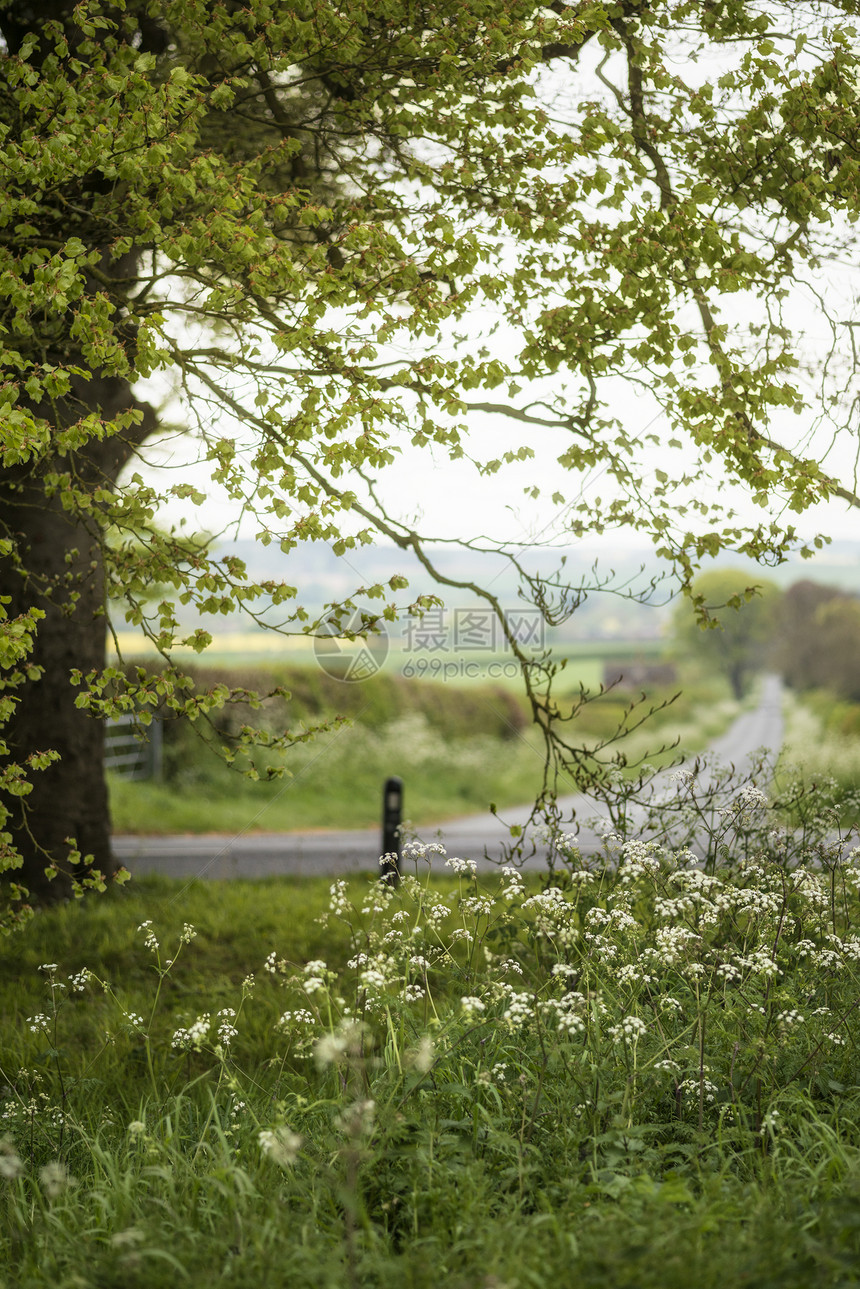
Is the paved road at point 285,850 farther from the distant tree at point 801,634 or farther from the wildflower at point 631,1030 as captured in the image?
the distant tree at point 801,634

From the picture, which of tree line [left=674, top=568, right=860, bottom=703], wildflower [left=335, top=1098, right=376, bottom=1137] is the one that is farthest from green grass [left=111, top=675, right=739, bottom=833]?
wildflower [left=335, top=1098, right=376, bottom=1137]

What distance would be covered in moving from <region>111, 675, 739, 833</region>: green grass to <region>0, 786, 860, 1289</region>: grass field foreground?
10.7m

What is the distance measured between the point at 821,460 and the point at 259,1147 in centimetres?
565

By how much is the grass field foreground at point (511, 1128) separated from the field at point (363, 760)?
35.6ft

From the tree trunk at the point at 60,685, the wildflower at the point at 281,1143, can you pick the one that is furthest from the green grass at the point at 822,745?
the tree trunk at the point at 60,685

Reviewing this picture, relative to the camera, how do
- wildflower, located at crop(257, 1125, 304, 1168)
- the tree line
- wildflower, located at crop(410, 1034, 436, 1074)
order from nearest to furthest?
wildflower, located at crop(257, 1125, 304, 1168) → wildflower, located at crop(410, 1034, 436, 1074) → the tree line

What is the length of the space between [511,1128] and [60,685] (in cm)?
622

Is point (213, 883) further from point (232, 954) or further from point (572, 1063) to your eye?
point (572, 1063)

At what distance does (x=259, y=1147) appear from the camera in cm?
429

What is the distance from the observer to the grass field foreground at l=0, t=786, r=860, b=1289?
309 centimetres

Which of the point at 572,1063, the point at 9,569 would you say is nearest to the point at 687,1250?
the point at 572,1063

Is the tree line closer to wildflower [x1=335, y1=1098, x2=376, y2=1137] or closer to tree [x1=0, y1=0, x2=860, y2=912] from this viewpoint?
tree [x1=0, y1=0, x2=860, y2=912]

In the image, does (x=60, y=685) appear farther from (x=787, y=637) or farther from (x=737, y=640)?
(x=737, y=640)

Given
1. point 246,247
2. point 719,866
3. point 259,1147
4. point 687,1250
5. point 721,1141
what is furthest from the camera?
point 719,866
